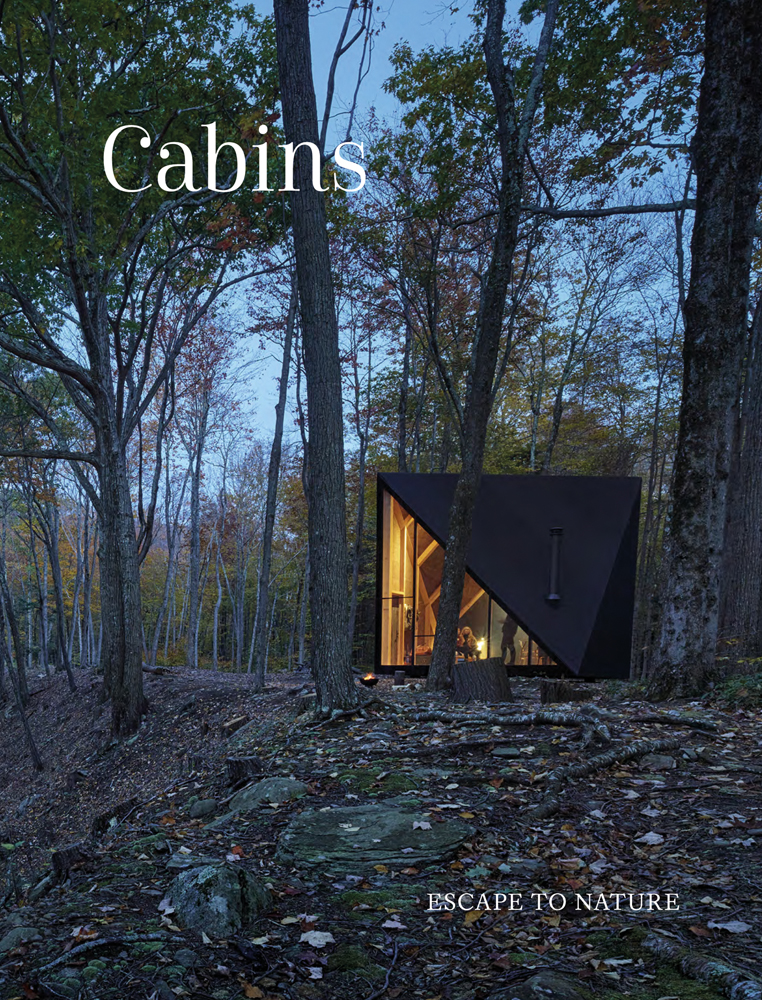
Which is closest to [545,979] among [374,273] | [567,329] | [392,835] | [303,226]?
[392,835]

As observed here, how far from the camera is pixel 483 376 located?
778cm

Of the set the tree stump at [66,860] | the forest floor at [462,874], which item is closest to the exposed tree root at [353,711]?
the forest floor at [462,874]

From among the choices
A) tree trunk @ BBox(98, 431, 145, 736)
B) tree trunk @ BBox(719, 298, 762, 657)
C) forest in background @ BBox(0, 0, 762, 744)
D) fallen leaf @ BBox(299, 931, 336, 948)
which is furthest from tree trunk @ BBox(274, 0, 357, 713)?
tree trunk @ BBox(719, 298, 762, 657)

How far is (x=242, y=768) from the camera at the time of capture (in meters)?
4.44

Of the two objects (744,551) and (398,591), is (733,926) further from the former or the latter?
(398,591)

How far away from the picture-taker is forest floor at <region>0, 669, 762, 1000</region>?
2049mm

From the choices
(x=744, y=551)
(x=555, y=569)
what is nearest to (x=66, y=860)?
(x=744, y=551)

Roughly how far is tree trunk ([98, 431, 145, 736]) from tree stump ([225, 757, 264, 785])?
196 inches

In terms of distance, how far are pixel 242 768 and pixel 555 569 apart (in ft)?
24.6

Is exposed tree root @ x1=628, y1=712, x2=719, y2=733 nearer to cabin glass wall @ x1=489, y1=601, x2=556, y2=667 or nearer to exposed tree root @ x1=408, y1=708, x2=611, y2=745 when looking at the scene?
exposed tree root @ x1=408, y1=708, x2=611, y2=745

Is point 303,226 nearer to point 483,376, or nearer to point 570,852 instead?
point 483,376

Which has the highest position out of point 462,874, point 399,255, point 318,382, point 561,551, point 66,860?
point 399,255

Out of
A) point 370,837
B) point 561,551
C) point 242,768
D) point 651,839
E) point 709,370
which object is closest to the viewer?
point 651,839

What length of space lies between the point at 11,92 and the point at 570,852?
9116 mm
